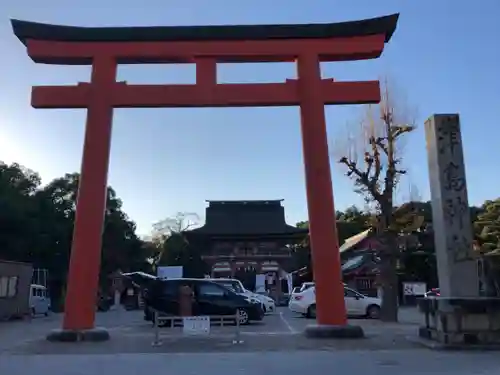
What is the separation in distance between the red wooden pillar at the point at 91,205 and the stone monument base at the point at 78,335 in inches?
5.7

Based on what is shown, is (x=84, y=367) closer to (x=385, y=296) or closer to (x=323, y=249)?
(x=323, y=249)

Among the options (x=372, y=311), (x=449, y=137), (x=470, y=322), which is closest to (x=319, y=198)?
(x=449, y=137)

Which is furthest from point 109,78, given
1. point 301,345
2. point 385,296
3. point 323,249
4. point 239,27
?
point 385,296

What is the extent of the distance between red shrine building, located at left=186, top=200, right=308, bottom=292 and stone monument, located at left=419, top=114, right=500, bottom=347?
88.4ft

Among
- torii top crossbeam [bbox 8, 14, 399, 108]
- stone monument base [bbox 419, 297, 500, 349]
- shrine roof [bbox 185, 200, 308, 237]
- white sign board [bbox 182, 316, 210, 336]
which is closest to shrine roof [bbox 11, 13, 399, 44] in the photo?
torii top crossbeam [bbox 8, 14, 399, 108]

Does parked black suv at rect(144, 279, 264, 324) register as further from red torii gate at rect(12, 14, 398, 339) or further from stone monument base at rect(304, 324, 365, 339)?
red torii gate at rect(12, 14, 398, 339)

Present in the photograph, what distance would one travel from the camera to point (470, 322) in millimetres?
10812

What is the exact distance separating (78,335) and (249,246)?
91.0 ft

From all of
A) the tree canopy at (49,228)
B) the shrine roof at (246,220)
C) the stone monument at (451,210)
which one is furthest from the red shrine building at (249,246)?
the stone monument at (451,210)

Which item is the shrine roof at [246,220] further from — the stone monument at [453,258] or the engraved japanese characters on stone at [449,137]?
the engraved japanese characters on stone at [449,137]

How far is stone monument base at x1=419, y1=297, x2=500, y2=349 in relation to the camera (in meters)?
10.7

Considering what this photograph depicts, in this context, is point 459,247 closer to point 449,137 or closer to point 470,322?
point 470,322

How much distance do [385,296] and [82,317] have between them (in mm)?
11408

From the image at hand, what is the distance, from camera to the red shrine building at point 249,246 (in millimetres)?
39062
